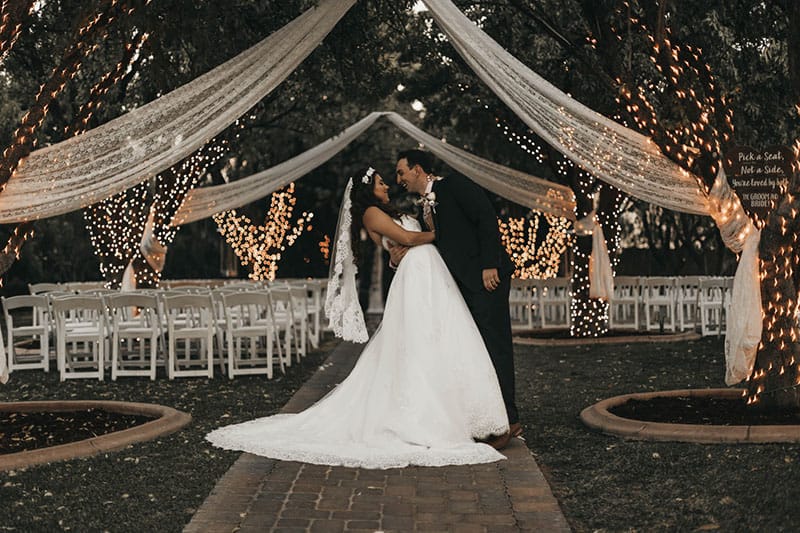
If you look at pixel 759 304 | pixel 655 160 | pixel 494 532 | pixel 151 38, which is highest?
pixel 151 38

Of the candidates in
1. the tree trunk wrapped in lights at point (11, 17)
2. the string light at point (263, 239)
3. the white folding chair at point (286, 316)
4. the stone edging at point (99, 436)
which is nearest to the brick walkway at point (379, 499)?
the stone edging at point (99, 436)

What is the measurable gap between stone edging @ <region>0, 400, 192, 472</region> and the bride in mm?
452

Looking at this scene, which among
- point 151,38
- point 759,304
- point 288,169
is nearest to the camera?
point 759,304

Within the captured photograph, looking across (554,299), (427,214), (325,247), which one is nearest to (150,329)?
(427,214)

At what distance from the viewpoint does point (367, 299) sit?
2609 cm

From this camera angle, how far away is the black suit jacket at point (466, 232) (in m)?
6.86

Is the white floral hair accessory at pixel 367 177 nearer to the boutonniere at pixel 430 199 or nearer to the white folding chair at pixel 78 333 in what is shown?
the boutonniere at pixel 430 199

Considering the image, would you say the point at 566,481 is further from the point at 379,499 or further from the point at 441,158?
the point at 441,158

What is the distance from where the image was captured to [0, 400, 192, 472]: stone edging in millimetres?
6215

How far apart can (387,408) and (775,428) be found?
2501 millimetres

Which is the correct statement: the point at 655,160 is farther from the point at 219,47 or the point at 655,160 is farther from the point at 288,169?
the point at 288,169

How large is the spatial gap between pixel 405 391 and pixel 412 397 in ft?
0.23

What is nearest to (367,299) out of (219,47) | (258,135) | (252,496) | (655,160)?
(258,135)

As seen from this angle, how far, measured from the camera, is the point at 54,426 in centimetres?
759
